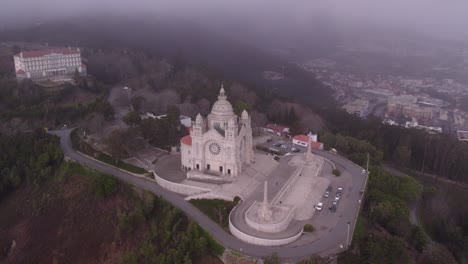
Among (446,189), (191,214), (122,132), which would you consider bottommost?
(446,189)

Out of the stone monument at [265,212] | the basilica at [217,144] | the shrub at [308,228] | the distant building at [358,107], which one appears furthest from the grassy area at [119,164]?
the distant building at [358,107]

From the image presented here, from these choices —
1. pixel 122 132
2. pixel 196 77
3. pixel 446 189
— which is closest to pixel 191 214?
pixel 122 132

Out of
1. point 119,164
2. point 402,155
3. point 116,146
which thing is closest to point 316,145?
point 402,155

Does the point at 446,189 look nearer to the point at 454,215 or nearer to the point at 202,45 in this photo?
the point at 454,215

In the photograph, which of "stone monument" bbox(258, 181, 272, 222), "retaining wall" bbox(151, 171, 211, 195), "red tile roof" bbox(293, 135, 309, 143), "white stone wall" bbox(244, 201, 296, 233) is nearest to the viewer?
"white stone wall" bbox(244, 201, 296, 233)

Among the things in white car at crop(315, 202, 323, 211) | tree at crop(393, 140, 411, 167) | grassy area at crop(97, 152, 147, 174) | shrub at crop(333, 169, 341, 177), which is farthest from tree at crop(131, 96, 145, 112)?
tree at crop(393, 140, 411, 167)

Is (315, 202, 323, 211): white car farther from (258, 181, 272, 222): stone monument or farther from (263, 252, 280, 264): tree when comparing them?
(263, 252, 280, 264): tree
